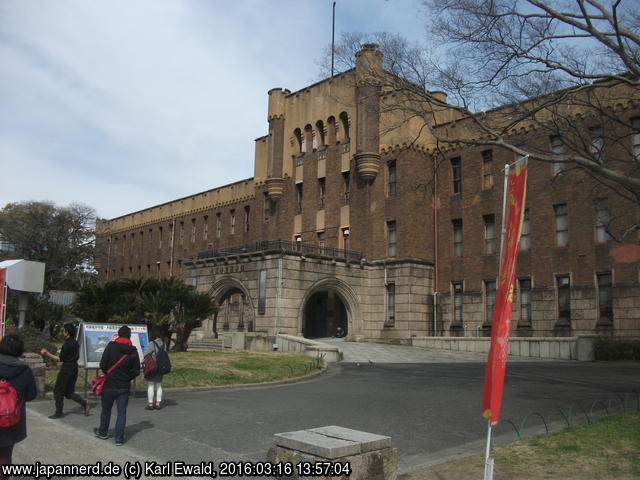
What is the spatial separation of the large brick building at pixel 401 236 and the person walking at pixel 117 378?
1785cm

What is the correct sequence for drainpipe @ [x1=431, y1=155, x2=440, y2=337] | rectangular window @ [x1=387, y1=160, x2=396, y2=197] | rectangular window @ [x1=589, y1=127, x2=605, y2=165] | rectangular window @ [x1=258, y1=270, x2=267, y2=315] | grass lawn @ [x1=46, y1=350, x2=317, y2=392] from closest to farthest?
1. grass lawn @ [x1=46, y1=350, x2=317, y2=392]
2. rectangular window @ [x1=589, y1=127, x2=605, y2=165]
3. rectangular window @ [x1=258, y1=270, x2=267, y2=315]
4. drainpipe @ [x1=431, y1=155, x2=440, y2=337]
5. rectangular window @ [x1=387, y1=160, x2=396, y2=197]

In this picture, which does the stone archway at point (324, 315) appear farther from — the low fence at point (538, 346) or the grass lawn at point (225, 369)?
the grass lawn at point (225, 369)

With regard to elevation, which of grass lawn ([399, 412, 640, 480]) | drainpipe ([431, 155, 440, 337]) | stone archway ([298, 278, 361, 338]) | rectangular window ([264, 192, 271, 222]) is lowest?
grass lawn ([399, 412, 640, 480])

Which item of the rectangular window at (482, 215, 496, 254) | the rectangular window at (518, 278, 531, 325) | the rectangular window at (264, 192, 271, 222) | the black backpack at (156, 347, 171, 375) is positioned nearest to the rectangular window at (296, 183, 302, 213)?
the rectangular window at (264, 192, 271, 222)

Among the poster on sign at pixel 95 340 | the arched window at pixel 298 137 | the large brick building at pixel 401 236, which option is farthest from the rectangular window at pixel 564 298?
the poster on sign at pixel 95 340

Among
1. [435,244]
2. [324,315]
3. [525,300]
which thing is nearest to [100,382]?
[525,300]

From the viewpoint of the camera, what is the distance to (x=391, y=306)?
1374 inches

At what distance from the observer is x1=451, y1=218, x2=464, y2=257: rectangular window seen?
1358 inches

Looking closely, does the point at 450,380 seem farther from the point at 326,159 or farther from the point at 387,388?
the point at 326,159

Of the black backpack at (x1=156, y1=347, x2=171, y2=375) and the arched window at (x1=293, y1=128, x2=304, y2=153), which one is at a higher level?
the arched window at (x1=293, y1=128, x2=304, y2=153)

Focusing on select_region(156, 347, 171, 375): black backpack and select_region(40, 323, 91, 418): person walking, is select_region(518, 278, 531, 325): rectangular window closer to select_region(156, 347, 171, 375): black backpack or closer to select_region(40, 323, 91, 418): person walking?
select_region(156, 347, 171, 375): black backpack

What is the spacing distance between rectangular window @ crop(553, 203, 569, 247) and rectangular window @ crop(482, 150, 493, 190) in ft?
13.0

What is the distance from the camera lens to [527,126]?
32.0 meters

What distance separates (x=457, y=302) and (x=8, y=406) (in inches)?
1207
